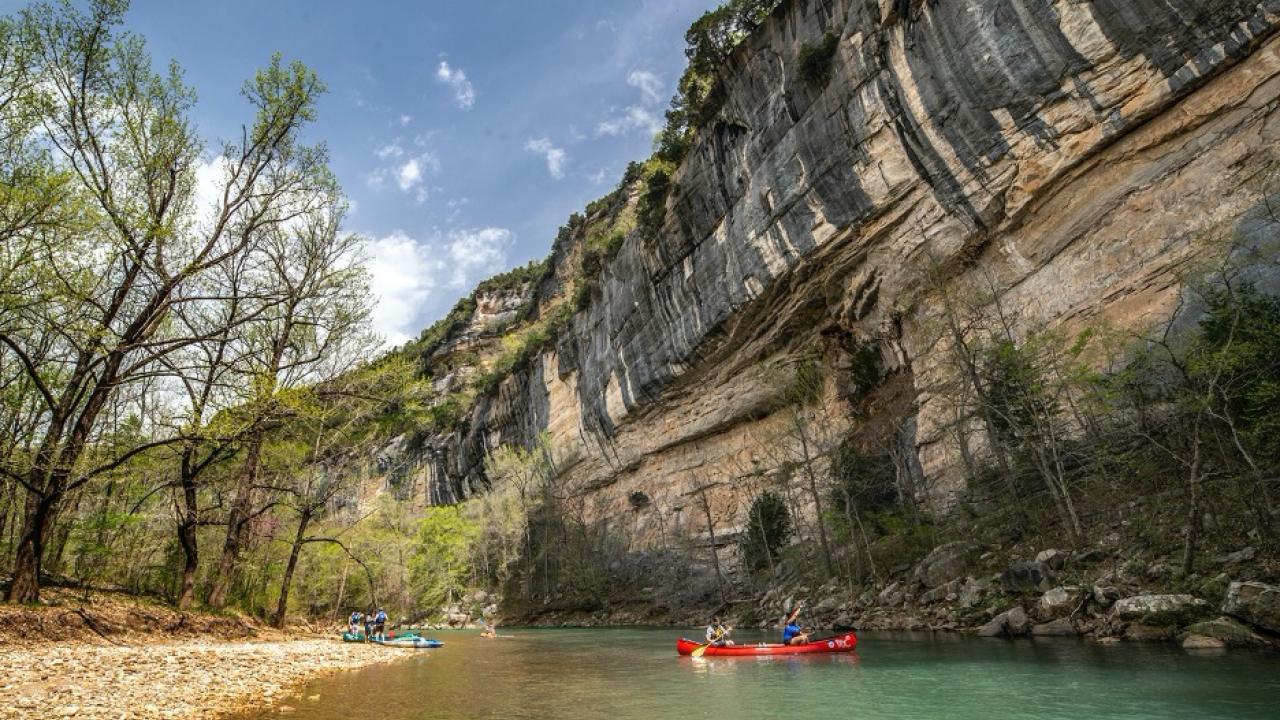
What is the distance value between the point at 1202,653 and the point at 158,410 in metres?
28.6

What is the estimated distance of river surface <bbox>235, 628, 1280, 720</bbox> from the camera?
811 cm

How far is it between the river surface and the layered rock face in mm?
9783

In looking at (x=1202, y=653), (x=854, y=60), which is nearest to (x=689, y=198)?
(x=854, y=60)

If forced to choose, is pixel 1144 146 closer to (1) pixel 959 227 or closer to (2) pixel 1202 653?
(1) pixel 959 227

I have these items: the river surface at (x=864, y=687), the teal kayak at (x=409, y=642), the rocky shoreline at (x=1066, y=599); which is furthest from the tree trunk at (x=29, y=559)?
the rocky shoreline at (x=1066, y=599)

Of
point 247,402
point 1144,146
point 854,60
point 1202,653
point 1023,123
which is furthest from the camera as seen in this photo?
point 854,60

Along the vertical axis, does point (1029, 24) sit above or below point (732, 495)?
above

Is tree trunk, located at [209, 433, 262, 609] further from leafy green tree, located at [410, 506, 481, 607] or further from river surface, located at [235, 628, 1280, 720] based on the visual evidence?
leafy green tree, located at [410, 506, 481, 607]

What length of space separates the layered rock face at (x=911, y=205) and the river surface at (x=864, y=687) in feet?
32.1

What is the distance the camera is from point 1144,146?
61.9 ft

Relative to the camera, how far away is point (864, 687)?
410 inches

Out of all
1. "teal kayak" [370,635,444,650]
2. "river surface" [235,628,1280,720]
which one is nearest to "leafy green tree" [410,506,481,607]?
"teal kayak" [370,635,444,650]

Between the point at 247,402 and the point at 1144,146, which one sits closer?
the point at 247,402

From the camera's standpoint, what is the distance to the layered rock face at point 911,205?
698 inches
